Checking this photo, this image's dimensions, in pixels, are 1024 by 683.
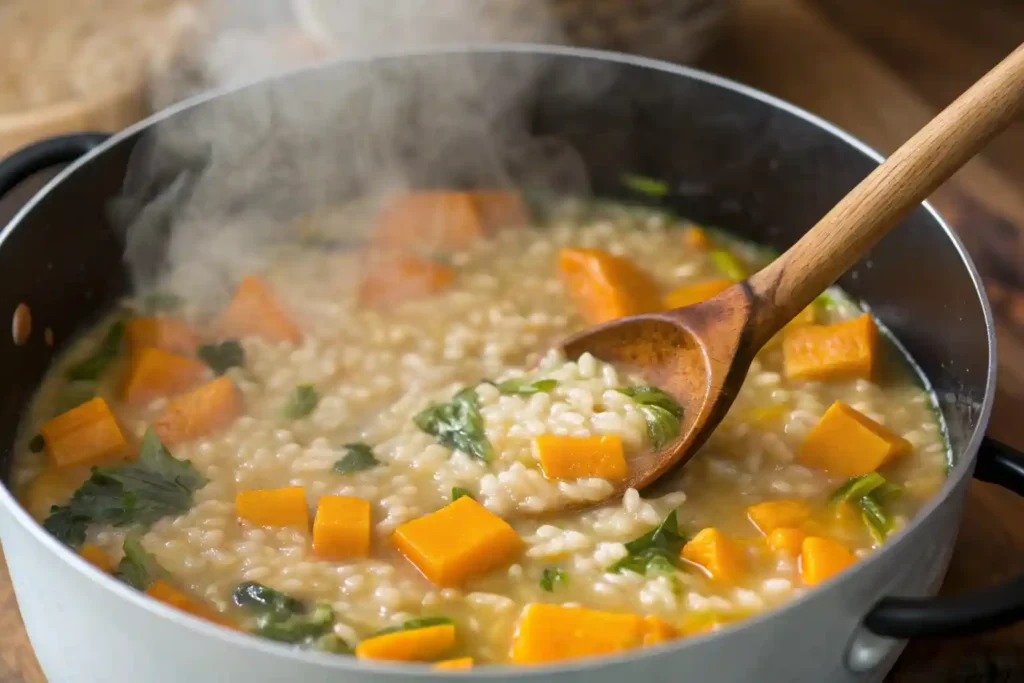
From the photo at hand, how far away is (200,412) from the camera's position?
2.30 meters

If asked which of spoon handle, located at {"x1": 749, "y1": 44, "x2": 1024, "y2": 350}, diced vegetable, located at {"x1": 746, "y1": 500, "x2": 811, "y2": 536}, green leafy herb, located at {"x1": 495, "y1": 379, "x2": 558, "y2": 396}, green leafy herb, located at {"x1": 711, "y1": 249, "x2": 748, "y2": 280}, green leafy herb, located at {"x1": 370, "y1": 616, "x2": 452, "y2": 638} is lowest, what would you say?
diced vegetable, located at {"x1": 746, "y1": 500, "x2": 811, "y2": 536}

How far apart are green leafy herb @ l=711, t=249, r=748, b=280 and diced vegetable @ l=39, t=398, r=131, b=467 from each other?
4.80 feet

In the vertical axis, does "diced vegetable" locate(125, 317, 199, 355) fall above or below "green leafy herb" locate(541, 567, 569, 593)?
above

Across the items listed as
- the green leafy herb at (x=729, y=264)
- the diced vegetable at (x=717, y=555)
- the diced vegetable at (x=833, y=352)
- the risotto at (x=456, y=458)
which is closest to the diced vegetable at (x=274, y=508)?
the risotto at (x=456, y=458)

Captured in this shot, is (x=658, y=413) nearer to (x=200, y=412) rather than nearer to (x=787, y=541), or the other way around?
(x=787, y=541)

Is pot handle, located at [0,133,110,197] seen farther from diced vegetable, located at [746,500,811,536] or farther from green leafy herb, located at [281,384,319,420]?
diced vegetable, located at [746,500,811,536]

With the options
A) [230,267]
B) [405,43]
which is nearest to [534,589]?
[230,267]

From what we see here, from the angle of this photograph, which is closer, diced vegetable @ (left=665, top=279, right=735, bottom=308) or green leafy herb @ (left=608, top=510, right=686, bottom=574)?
green leafy herb @ (left=608, top=510, right=686, bottom=574)

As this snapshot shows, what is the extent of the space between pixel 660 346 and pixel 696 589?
51 cm

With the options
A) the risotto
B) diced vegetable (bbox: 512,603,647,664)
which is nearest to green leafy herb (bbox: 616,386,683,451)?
the risotto

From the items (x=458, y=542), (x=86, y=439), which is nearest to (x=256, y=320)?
(x=86, y=439)

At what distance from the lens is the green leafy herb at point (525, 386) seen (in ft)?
7.25

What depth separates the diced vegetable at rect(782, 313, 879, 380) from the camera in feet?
7.98

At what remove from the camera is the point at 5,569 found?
2.12 meters
